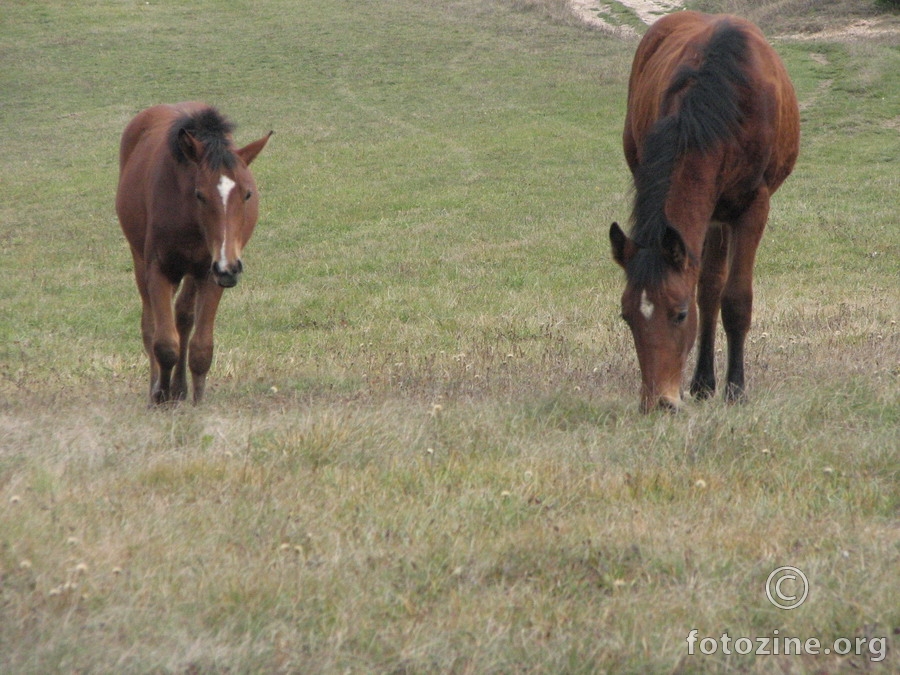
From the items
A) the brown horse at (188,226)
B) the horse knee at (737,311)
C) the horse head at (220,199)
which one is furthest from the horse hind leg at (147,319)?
the horse knee at (737,311)

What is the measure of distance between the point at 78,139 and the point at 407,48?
13.6 m

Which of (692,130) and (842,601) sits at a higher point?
(692,130)

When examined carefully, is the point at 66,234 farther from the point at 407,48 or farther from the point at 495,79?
the point at 407,48

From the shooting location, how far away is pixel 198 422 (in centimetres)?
551

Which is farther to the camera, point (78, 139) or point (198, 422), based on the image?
point (78, 139)

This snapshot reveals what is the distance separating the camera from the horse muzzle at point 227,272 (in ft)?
20.3

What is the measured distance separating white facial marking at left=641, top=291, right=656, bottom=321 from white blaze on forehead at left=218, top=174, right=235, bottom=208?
2674mm

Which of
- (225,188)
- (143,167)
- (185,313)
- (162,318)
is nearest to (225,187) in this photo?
(225,188)

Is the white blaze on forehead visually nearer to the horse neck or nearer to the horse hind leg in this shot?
the horse hind leg

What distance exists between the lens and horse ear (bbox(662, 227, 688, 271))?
5.33 meters

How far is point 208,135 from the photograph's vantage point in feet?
22.3

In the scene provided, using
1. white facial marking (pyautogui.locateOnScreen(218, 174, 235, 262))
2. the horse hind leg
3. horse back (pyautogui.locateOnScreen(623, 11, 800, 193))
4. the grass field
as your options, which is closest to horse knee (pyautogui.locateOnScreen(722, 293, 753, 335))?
the grass field

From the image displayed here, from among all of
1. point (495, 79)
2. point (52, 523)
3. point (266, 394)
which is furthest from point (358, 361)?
point (495, 79)

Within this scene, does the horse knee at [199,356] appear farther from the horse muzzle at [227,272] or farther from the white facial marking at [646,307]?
the white facial marking at [646,307]
